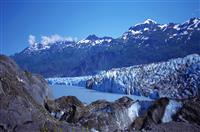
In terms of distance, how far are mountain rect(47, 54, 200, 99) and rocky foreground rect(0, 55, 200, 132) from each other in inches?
1753

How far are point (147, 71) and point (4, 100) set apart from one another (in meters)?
83.5

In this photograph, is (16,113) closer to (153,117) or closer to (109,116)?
(109,116)

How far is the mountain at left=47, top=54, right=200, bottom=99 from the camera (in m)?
67.4

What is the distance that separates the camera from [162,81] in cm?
8131

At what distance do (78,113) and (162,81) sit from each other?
210ft

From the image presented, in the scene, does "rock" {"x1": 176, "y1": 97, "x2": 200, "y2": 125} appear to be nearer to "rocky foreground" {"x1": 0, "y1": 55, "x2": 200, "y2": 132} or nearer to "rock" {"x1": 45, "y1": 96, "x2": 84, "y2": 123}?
"rocky foreground" {"x1": 0, "y1": 55, "x2": 200, "y2": 132}

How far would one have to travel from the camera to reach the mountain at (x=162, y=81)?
6744cm

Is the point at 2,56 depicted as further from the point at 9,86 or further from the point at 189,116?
the point at 189,116

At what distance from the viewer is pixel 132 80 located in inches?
3433

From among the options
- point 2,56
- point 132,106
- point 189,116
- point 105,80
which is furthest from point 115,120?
point 105,80

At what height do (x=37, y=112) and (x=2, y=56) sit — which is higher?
(x=2, y=56)

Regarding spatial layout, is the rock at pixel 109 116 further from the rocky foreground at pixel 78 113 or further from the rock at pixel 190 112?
Answer: the rock at pixel 190 112

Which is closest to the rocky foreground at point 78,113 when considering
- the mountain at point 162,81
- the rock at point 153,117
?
the rock at point 153,117

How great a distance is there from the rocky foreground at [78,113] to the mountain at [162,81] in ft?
146
